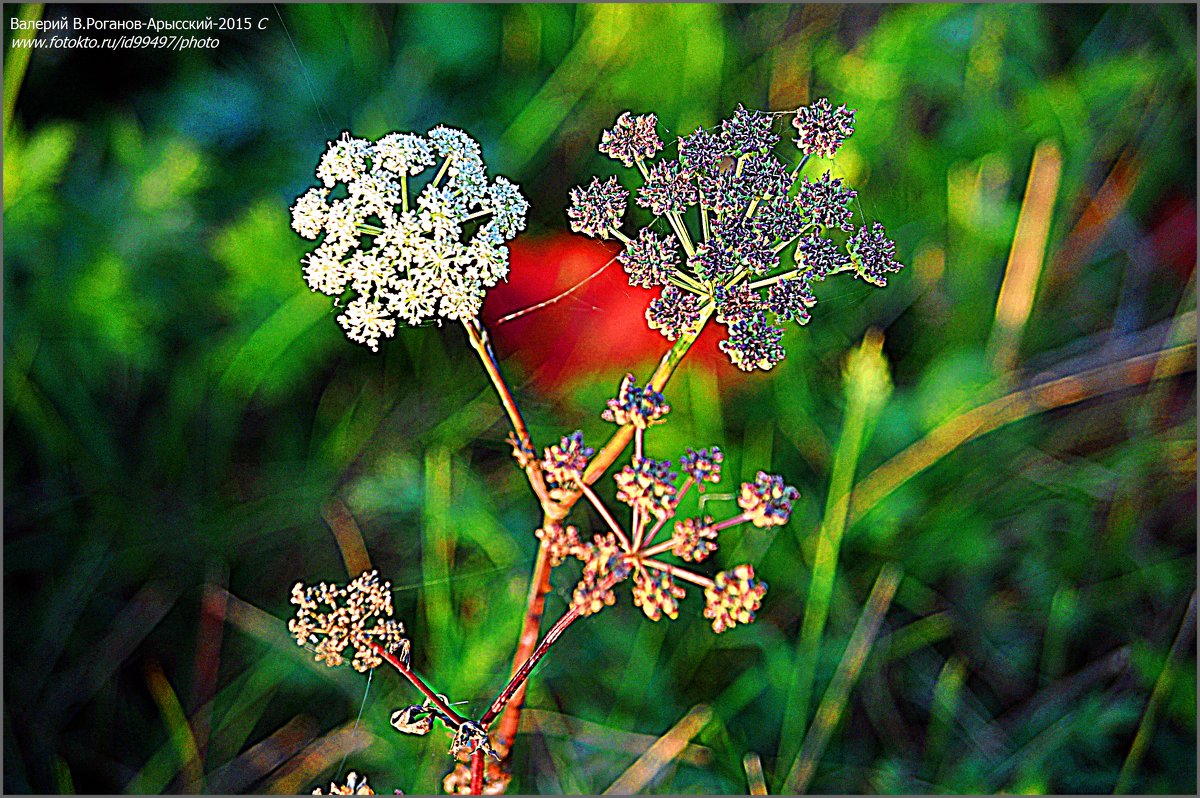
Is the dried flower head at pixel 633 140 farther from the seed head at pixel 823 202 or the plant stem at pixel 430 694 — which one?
the plant stem at pixel 430 694

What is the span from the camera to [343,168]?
0.65 m

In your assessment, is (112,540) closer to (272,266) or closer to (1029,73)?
(272,266)

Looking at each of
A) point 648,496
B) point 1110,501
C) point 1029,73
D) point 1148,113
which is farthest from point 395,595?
point 1148,113

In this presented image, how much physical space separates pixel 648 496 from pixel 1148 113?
93cm

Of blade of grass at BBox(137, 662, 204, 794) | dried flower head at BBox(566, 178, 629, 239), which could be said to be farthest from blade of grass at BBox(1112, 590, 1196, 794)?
blade of grass at BBox(137, 662, 204, 794)

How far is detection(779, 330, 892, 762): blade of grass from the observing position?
0.96 metres

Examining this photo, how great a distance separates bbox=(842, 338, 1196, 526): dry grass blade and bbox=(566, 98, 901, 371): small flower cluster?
1.32ft

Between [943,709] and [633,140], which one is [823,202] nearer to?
[633,140]

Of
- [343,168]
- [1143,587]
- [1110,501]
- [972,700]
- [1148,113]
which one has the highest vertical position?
[1148,113]

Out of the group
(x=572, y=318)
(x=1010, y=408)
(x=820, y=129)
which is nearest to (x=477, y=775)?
(x=572, y=318)

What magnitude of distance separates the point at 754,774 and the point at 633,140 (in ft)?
2.52

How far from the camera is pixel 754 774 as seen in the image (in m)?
0.95

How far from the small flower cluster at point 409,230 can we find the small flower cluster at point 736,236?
87mm

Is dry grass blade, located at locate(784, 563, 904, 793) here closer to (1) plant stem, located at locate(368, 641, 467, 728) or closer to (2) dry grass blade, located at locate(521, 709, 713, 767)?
(2) dry grass blade, located at locate(521, 709, 713, 767)
